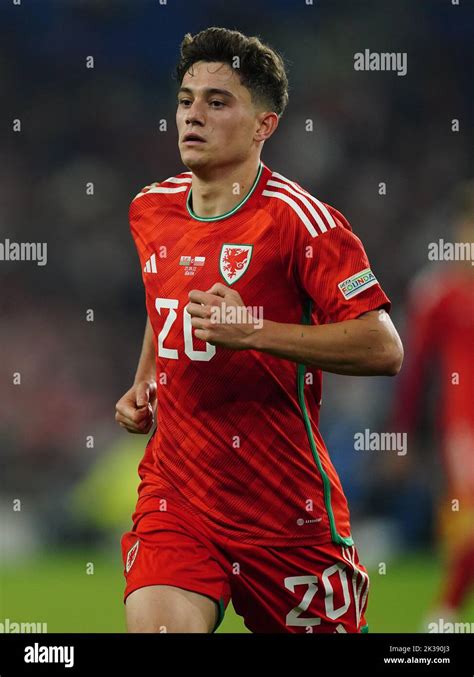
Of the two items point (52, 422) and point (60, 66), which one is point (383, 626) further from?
point (60, 66)

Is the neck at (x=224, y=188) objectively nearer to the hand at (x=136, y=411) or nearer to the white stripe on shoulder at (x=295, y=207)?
the white stripe on shoulder at (x=295, y=207)

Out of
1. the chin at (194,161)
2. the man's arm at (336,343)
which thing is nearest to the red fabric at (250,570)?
the man's arm at (336,343)

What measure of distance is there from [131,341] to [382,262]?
6.39 feet

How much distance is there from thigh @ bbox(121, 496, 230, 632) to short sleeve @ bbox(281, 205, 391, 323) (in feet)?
2.89

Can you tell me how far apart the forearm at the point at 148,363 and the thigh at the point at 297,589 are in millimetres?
875

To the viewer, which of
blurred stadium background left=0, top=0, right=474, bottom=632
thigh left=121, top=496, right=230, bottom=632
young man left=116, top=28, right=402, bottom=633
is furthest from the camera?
blurred stadium background left=0, top=0, right=474, bottom=632

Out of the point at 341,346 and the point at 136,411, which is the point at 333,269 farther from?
the point at 136,411

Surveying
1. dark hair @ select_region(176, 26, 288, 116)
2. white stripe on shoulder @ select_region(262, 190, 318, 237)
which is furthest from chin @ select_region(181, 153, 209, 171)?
dark hair @ select_region(176, 26, 288, 116)

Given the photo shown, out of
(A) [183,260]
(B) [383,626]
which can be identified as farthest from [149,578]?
(B) [383,626]

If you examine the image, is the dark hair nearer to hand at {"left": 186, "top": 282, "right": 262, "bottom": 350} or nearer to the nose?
the nose

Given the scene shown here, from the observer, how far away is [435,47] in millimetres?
8711

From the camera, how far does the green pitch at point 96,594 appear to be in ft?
20.9

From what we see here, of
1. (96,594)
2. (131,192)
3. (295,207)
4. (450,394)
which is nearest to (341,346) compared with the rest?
(295,207)

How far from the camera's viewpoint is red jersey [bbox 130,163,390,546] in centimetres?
381
